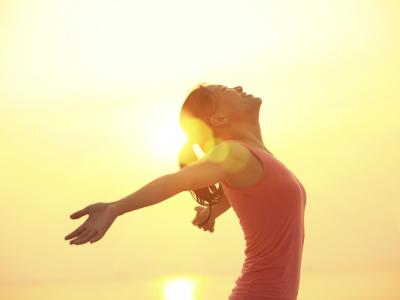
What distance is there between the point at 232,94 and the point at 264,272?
1.05m

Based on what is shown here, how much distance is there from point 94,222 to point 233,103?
136 centimetres

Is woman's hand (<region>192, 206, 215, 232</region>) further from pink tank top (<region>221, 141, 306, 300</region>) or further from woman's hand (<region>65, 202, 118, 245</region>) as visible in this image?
woman's hand (<region>65, 202, 118, 245</region>)

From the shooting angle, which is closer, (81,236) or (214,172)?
(81,236)

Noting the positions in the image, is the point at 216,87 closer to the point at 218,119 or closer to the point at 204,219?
the point at 218,119

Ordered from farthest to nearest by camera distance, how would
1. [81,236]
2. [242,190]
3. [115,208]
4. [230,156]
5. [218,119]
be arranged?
[218,119]
[242,190]
[230,156]
[115,208]
[81,236]

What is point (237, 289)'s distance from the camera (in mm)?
3188

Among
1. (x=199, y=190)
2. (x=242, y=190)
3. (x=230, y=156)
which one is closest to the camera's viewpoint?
(x=230, y=156)

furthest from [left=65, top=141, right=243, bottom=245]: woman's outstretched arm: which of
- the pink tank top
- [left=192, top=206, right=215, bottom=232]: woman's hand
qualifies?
[left=192, top=206, right=215, bottom=232]: woman's hand

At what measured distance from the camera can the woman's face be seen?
3.47 meters

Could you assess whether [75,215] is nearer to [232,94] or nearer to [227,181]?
[227,181]

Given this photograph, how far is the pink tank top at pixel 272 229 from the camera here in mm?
3047

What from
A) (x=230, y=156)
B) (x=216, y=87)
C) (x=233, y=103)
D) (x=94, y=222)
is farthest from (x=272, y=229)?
(x=94, y=222)

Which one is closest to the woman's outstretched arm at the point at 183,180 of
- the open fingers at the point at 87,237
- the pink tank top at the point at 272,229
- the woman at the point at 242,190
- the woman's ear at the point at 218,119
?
the woman at the point at 242,190

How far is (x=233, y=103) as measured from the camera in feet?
11.5
